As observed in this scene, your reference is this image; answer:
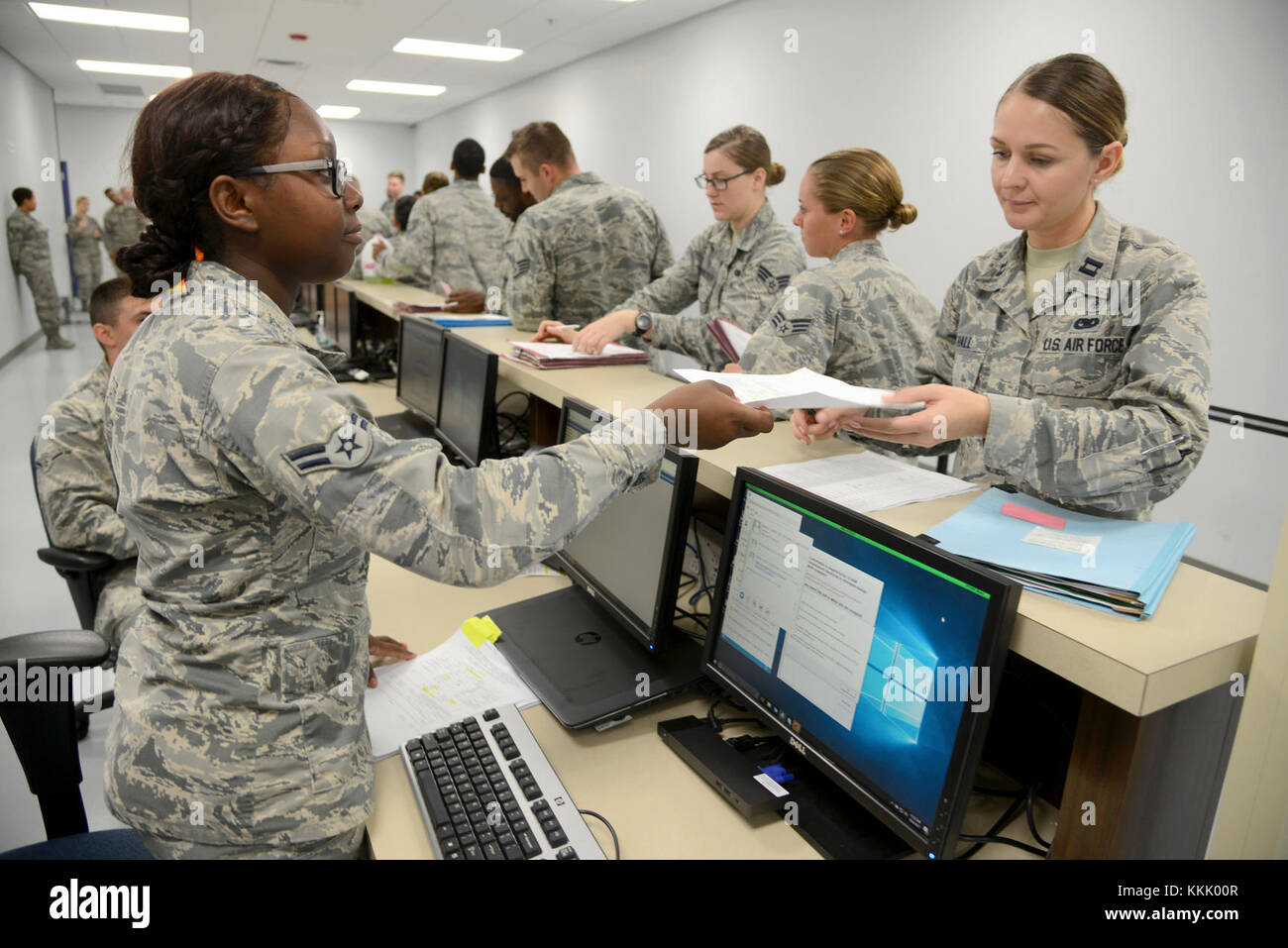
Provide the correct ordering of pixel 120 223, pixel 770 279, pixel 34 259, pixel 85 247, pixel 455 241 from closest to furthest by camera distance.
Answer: pixel 770 279, pixel 455 241, pixel 34 259, pixel 120 223, pixel 85 247

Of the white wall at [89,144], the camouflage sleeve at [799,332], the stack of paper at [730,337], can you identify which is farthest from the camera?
the white wall at [89,144]

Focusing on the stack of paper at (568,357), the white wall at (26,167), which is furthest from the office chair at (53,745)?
the white wall at (26,167)

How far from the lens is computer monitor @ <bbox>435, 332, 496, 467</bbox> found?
204 centimetres

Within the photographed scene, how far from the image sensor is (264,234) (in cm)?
87

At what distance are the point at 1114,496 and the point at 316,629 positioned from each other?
920mm

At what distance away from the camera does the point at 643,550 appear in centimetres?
126

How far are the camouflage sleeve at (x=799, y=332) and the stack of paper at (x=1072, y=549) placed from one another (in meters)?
0.68

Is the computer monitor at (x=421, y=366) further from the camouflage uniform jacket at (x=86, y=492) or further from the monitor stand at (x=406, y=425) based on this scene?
the camouflage uniform jacket at (x=86, y=492)

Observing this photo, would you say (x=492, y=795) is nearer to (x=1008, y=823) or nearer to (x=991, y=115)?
(x=1008, y=823)

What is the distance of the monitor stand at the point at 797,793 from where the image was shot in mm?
919

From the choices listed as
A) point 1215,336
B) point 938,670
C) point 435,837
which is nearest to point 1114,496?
point 938,670

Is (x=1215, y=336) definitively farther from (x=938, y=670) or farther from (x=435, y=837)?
(x=435, y=837)

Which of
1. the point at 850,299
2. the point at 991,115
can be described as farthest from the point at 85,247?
the point at 850,299

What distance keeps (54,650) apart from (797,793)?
106cm
